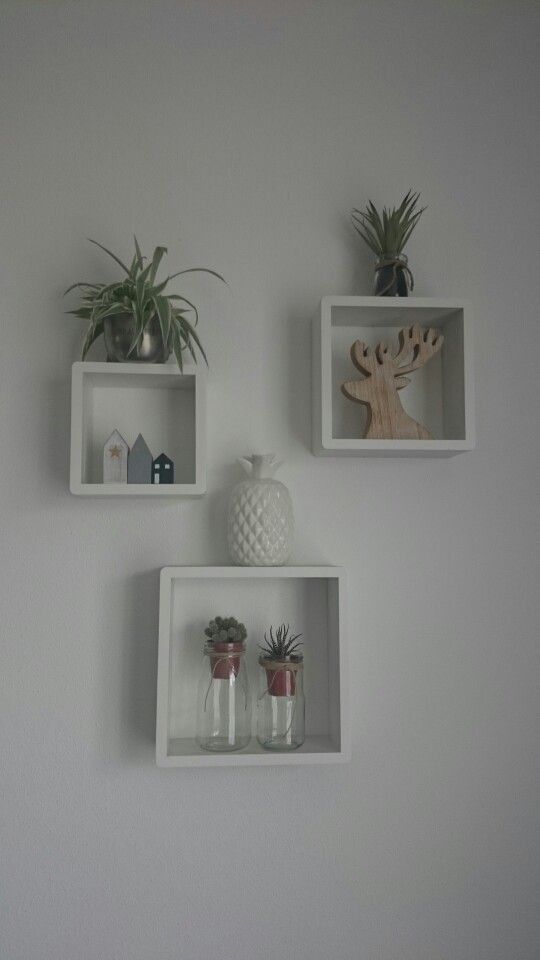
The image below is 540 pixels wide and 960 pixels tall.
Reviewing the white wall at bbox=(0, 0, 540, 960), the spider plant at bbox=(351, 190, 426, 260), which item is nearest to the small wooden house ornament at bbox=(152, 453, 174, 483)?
the white wall at bbox=(0, 0, 540, 960)

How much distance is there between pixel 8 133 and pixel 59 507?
2.62 feet

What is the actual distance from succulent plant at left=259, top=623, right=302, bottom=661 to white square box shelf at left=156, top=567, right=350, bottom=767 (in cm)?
2

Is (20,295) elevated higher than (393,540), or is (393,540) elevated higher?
(20,295)

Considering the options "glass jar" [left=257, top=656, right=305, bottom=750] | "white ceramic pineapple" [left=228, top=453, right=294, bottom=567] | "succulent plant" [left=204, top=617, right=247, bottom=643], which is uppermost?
"white ceramic pineapple" [left=228, top=453, right=294, bottom=567]

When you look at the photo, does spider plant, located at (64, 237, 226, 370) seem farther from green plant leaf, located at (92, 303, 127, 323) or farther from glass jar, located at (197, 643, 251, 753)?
glass jar, located at (197, 643, 251, 753)

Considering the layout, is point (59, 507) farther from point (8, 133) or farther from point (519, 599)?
point (519, 599)

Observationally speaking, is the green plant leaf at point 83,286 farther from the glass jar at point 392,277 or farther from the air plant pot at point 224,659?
the air plant pot at point 224,659

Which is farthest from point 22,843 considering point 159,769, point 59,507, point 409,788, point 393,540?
point 393,540

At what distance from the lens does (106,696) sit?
1388 millimetres

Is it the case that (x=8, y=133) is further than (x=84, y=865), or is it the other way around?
(x=8, y=133)

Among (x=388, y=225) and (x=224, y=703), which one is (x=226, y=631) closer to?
(x=224, y=703)

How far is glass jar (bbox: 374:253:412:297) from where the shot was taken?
4.58ft

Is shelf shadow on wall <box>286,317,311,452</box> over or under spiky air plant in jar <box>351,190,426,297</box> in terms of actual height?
under

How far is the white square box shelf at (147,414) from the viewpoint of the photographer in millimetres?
1297
